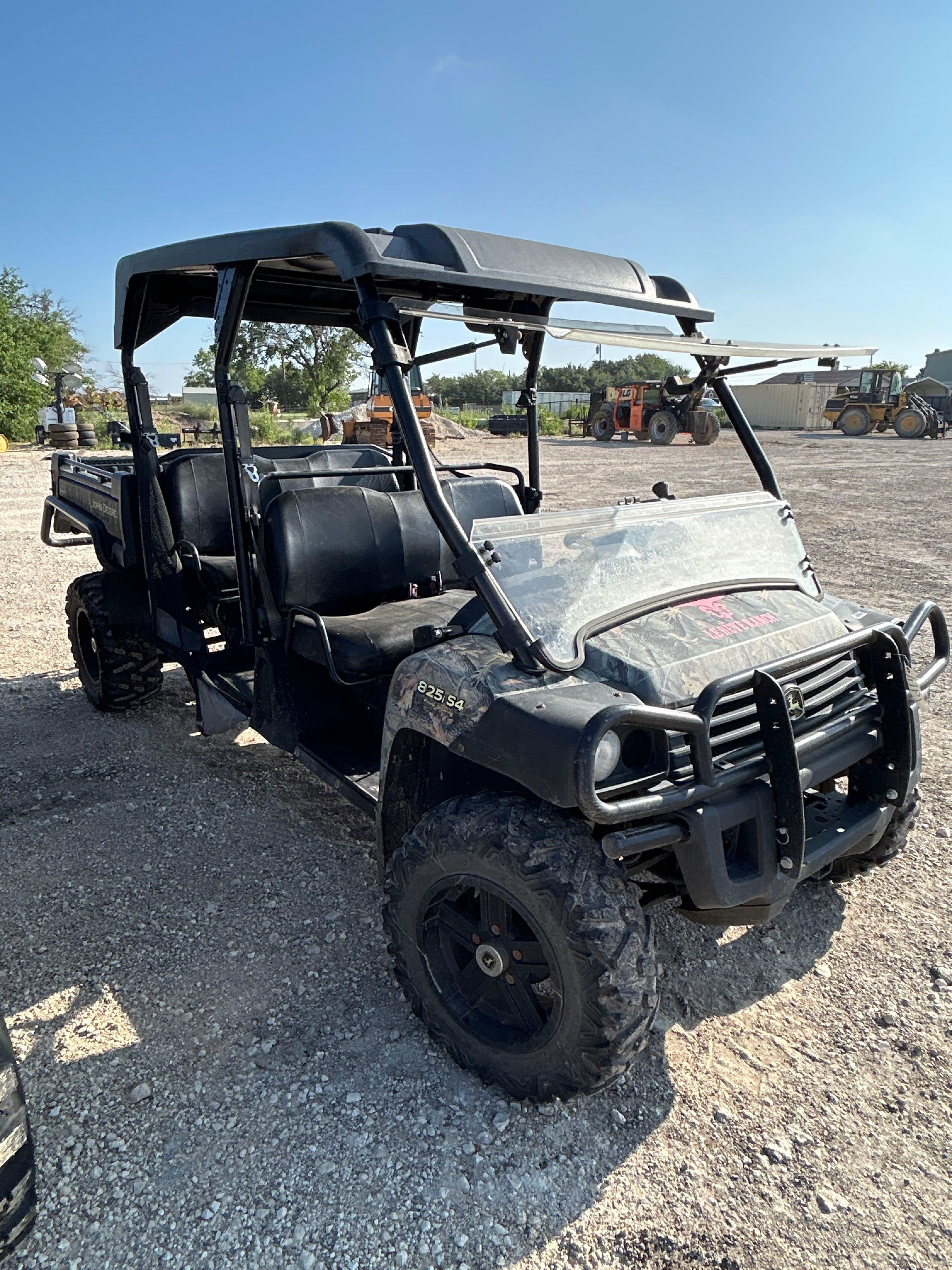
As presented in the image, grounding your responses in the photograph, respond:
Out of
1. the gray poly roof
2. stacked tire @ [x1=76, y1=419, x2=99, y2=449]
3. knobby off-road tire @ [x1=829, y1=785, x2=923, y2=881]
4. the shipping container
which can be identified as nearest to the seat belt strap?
the gray poly roof

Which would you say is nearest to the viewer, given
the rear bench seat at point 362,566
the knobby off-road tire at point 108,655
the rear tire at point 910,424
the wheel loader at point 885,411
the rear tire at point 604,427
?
the rear bench seat at point 362,566

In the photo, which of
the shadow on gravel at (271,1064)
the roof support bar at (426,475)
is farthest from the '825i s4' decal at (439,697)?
the shadow on gravel at (271,1064)

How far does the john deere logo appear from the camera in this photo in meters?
2.06

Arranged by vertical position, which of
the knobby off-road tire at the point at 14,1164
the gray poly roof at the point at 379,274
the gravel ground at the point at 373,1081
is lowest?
the gravel ground at the point at 373,1081

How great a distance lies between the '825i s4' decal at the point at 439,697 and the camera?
6.82 feet

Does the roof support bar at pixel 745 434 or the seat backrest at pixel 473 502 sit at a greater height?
the roof support bar at pixel 745 434

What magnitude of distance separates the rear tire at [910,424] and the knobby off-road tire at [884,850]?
3086cm

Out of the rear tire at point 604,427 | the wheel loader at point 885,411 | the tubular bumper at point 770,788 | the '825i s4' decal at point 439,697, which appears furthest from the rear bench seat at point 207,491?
the wheel loader at point 885,411

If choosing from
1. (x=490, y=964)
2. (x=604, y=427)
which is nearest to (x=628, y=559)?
(x=490, y=964)

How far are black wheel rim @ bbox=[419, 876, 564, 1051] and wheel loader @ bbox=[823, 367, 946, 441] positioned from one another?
32.2m

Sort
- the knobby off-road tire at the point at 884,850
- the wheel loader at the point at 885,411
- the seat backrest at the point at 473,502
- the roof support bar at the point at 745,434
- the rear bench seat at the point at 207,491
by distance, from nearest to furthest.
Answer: the knobby off-road tire at the point at 884,850 → the roof support bar at the point at 745,434 → the seat backrest at the point at 473,502 → the rear bench seat at the point at 207,491 → the wheel loader at the point at 885,411

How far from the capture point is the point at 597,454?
24219 mm

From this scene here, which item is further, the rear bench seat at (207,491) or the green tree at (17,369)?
the green tree at (17,369)

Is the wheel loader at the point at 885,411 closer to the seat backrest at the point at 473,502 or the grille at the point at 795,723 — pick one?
the seat backrest at the point at 473,502
